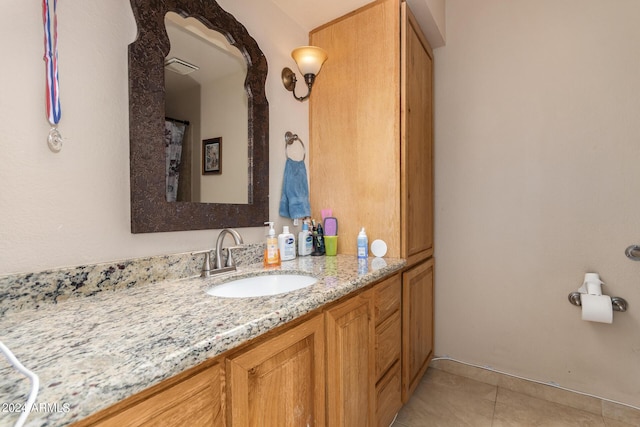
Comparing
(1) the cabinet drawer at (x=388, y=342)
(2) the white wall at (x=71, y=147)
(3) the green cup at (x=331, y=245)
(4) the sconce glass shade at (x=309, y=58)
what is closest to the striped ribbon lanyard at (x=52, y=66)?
(2) the white wall at (x=71, y=147)

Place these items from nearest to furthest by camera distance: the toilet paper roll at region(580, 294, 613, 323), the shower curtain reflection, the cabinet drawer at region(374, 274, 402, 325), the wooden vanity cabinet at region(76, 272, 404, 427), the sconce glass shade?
the wooden vanity cabinet at region(76, 272, 404, 427) → the shower curtain reflection → the cabinet drawer at region(374, 274, 402, 325) → the toilet paper roll at region(580, 294, 613, 323) → the sconce glass shade

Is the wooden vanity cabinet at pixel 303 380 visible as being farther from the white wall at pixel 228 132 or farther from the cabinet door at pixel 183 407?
the white wall at pixel 228 132

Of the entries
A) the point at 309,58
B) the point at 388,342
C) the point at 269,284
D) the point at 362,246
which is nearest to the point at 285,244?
the point at 269,284

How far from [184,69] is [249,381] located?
1.07 meters

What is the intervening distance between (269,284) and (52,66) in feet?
3.05

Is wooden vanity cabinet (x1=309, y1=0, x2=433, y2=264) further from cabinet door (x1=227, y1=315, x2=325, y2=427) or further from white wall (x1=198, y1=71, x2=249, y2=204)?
cabinet door (x1=227, y1=315, x2=325, y2=427)

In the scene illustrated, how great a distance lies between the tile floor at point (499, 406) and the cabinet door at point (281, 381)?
0.94 m

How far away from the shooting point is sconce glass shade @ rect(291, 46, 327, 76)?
4.76 feet

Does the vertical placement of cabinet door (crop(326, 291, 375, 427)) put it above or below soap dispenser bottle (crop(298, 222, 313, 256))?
below

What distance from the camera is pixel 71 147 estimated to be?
2.63ft

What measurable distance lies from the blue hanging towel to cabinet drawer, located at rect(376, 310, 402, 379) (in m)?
0.67

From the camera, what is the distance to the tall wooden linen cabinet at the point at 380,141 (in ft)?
4.65

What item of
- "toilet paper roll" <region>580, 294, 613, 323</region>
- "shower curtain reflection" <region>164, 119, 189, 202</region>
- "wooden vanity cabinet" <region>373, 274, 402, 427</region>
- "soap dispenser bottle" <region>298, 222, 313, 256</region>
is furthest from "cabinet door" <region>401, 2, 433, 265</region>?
"shower curtain reflection" <region>164, 119, 189, 202</region>

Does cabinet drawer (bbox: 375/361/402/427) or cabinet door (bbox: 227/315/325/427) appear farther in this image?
cabinet drawer (bbox: 375/361/402/427)
